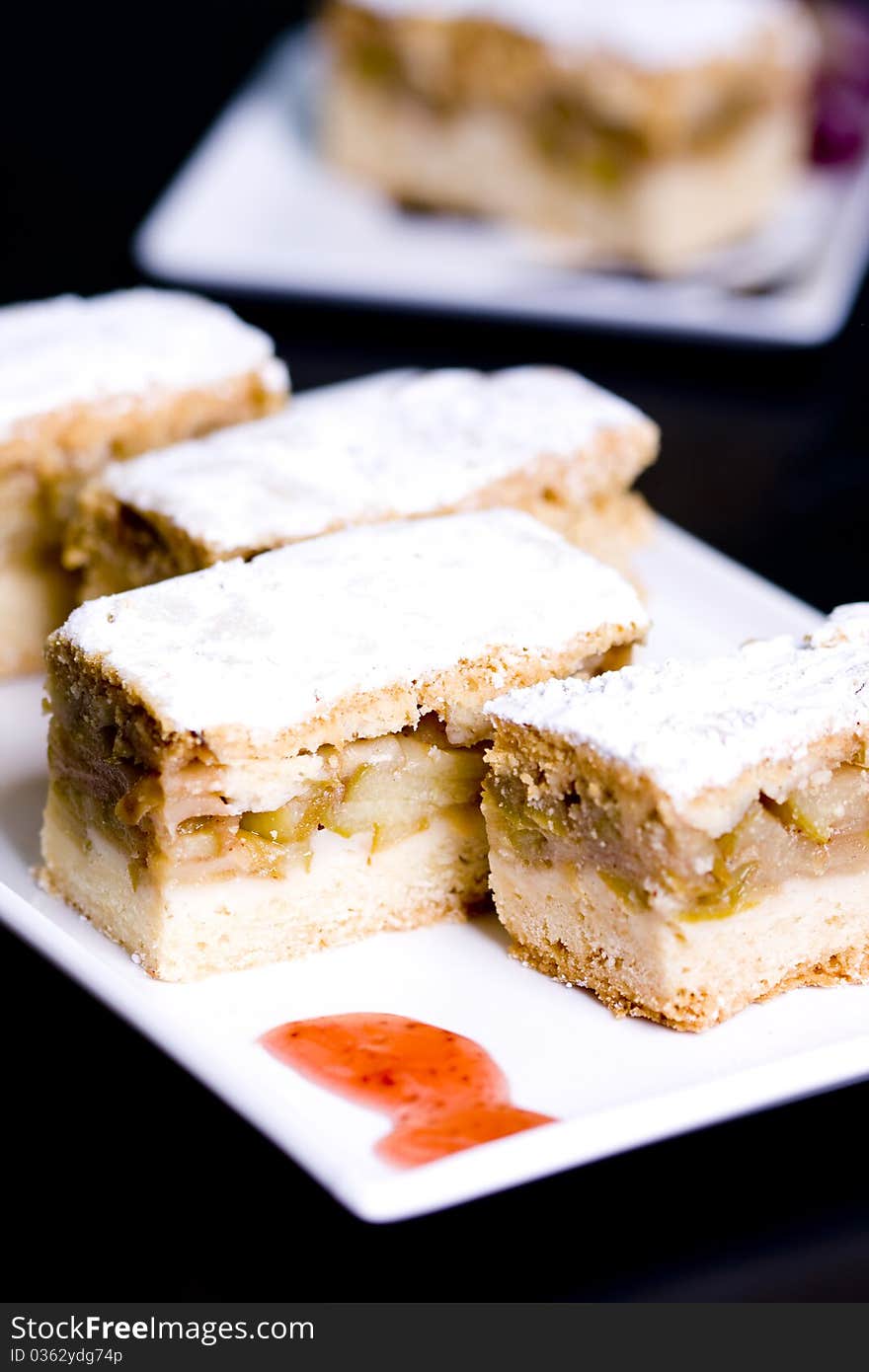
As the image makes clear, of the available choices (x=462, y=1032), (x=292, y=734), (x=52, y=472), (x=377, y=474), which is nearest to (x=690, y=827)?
(x=462, y=1032)

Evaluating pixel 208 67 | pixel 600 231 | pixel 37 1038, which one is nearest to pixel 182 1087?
pixel 37 1038

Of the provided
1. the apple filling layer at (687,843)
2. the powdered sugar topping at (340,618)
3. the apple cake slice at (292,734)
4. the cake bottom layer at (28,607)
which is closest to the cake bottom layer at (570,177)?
the cake bottom layer at (28,607)

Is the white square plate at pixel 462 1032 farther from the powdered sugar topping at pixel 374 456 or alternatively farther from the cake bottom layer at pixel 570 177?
the cake bottom layer at pixel 570 177

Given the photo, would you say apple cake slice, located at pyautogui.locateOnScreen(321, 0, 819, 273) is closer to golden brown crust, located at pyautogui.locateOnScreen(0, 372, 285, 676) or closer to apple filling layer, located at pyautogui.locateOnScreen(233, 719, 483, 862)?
golden brown crust, located at pyautogui.locateOnScreen(0, 372, 285, 676)

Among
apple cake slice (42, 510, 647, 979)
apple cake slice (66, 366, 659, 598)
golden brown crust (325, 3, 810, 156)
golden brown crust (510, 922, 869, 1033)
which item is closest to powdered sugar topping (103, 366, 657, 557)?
apple cake slice (66, 366, 659, 598)

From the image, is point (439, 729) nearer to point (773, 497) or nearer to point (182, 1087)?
point (182, 1087)

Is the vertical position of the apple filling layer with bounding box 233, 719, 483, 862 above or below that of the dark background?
above

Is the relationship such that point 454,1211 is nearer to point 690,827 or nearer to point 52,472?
point 690,827
